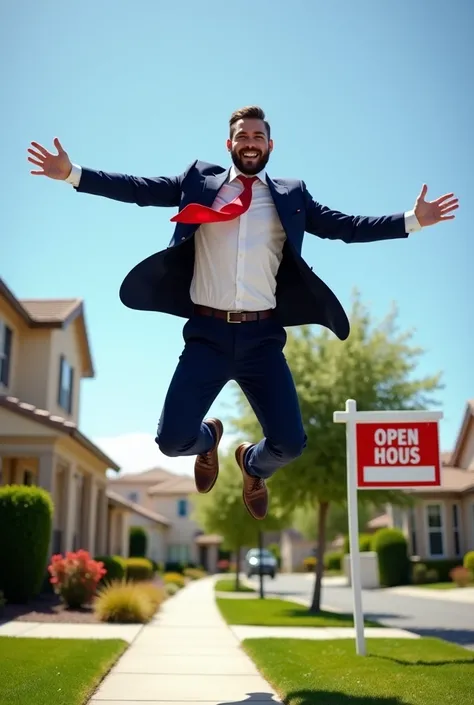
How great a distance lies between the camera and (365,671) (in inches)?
278

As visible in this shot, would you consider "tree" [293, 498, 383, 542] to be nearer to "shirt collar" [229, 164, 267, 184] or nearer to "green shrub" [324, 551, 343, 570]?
"green shrub" [324, 551, 343, 570]

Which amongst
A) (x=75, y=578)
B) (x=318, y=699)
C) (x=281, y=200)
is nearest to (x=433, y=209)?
(x=281, y=200)

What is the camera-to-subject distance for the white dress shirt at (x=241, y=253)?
4.67m

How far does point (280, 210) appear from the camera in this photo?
15.3ft

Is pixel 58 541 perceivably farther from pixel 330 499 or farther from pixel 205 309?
pixel 205 309

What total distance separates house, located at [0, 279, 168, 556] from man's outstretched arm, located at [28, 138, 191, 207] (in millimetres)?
13453

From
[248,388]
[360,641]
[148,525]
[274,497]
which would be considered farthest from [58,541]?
[148,525]

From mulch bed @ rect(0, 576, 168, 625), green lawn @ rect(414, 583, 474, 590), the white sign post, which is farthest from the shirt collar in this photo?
green lawn @ rect(414, 583, 474, 590)

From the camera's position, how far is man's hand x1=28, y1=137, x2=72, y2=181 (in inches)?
175

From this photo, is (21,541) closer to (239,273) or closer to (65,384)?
(65,384)

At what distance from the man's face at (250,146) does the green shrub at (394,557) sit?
1334 inches

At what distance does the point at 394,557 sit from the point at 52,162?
3470 centimetres

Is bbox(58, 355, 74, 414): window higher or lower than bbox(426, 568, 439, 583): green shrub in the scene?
higher

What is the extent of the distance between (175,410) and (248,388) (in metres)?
0.54
